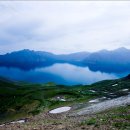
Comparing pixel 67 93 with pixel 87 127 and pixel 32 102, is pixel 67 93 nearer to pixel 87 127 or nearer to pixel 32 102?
pixel 32 102

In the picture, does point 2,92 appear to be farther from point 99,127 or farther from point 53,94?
point 99,127

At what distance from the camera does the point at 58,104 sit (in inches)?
3130

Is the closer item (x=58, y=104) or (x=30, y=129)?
(x=30, y=129)

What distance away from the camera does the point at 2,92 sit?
443 feet

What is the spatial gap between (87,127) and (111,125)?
2.47m

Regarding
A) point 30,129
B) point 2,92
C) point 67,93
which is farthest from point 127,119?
point 2,92

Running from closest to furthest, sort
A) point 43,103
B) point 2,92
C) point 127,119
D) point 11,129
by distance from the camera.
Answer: point 127,119
point 11,129
point 43,103
point 2,92

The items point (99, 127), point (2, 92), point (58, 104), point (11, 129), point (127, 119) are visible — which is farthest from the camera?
point (2, 92)

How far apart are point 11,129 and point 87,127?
9992 mm

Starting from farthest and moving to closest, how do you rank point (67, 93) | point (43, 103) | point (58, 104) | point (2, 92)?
point (2, 92), point (67, 93), point (43, 103), point (58, 104)

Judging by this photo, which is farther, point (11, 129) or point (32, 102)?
point (32, 102)

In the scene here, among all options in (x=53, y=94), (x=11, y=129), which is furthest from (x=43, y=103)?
(x=11, y=129)

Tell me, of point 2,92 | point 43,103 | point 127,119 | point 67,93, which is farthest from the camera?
point 2,92

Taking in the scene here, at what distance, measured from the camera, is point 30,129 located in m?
35.4
